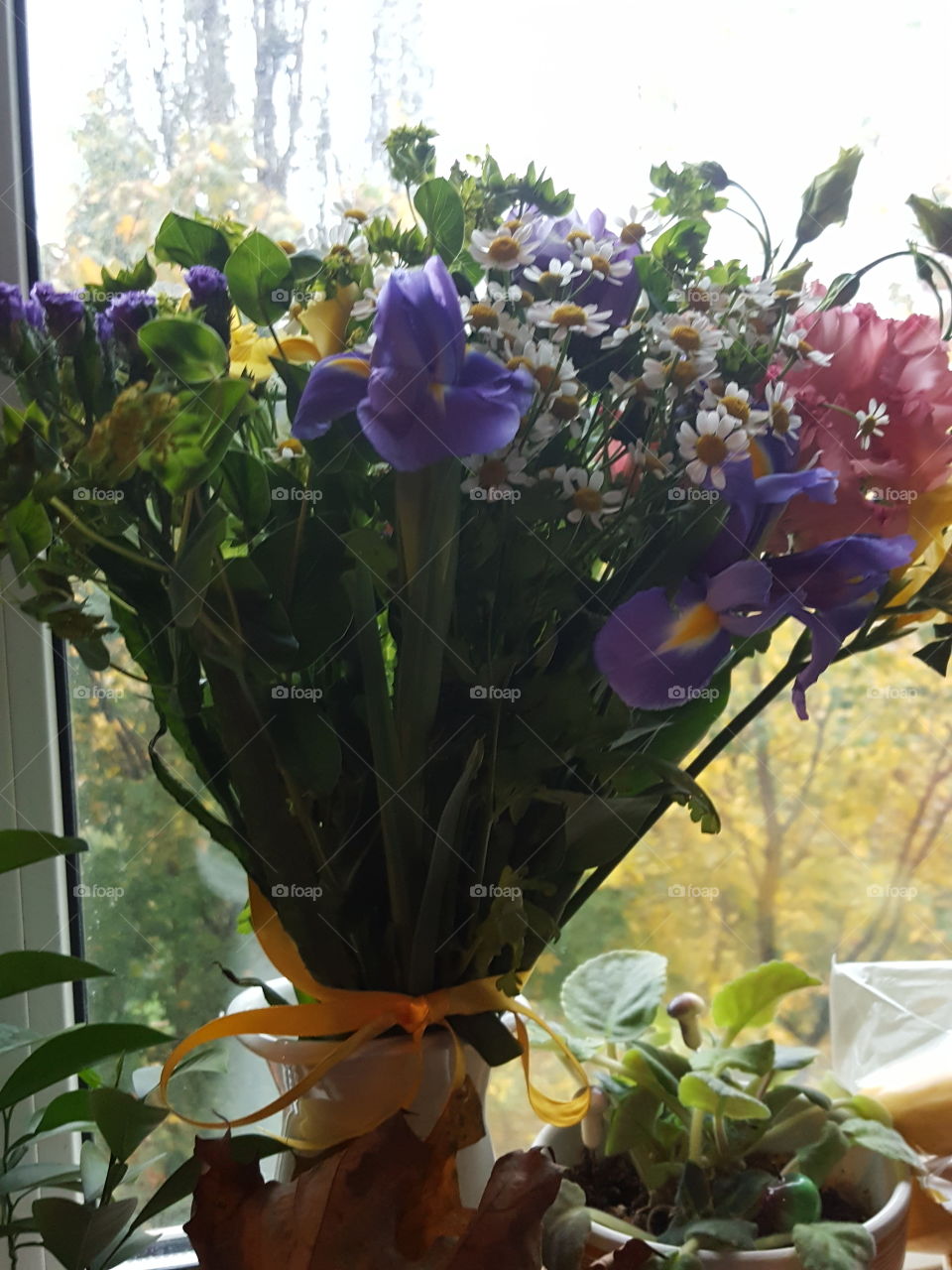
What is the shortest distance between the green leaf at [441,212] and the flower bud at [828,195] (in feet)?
0.62

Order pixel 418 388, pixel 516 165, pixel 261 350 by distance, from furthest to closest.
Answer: pixel 516 165, pixel 261 350, pixel 418 388

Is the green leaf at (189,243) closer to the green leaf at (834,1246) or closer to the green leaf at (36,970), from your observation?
the green leaf at (36,970)

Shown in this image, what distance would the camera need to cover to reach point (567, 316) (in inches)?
Answer: 19.1

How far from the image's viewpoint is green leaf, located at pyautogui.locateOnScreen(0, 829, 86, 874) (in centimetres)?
60

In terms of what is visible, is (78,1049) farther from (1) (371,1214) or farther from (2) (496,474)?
(2) (496,474)

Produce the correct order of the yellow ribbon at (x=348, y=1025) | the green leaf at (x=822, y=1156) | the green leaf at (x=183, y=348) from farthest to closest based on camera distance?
1. the green leaf at (x=822, y=1156)
2. the yellow ribbon at (x=348, y=1025)
3. the green leaf at (x=183, y=348)

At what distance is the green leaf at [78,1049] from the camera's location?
60 cm

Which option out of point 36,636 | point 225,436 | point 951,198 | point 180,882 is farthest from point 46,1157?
point 951,198

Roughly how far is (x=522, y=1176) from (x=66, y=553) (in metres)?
0.35

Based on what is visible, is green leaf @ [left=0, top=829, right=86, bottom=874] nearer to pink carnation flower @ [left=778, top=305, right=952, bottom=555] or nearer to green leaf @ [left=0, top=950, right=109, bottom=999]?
green leaf @ [left=0, top=950, right=109, bottom=999]

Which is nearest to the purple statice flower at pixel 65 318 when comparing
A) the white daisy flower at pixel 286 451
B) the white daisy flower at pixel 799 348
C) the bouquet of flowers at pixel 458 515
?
the bouquet of flowers at pixel 458 515

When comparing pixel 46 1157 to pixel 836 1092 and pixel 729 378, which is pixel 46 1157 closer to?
pixel 836 1092

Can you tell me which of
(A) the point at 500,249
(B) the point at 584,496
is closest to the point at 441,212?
(A) the point at 500,249

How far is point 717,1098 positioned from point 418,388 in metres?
0.45
